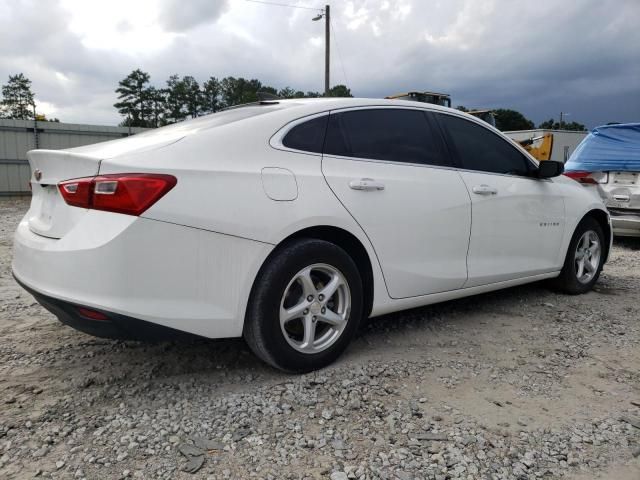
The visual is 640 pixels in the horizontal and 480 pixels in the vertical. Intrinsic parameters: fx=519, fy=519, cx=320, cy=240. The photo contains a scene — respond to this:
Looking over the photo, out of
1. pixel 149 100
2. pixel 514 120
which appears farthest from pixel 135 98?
pixel 514 120

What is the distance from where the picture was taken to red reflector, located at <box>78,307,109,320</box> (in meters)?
2.31

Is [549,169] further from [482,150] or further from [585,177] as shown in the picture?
[585,177]

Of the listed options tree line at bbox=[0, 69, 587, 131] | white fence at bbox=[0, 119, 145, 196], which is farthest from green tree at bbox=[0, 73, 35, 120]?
white fence at bbox=[0, 119, 145, 196]

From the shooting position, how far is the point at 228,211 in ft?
8.16

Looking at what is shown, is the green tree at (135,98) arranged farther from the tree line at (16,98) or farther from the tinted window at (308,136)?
the tinted window at (308,136)

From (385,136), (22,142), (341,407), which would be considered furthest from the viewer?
(22,142)

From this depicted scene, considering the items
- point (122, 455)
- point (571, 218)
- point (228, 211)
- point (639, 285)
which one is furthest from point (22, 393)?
point (639, 285)

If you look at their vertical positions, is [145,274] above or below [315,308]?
above

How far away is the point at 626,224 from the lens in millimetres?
6926

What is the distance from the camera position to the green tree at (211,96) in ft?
226

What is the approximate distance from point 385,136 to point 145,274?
5.82 feet

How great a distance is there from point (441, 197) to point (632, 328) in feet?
6.13

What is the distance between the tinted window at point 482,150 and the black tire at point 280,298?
145 centimetres

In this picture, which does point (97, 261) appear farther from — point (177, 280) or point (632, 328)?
point (632, 328)
